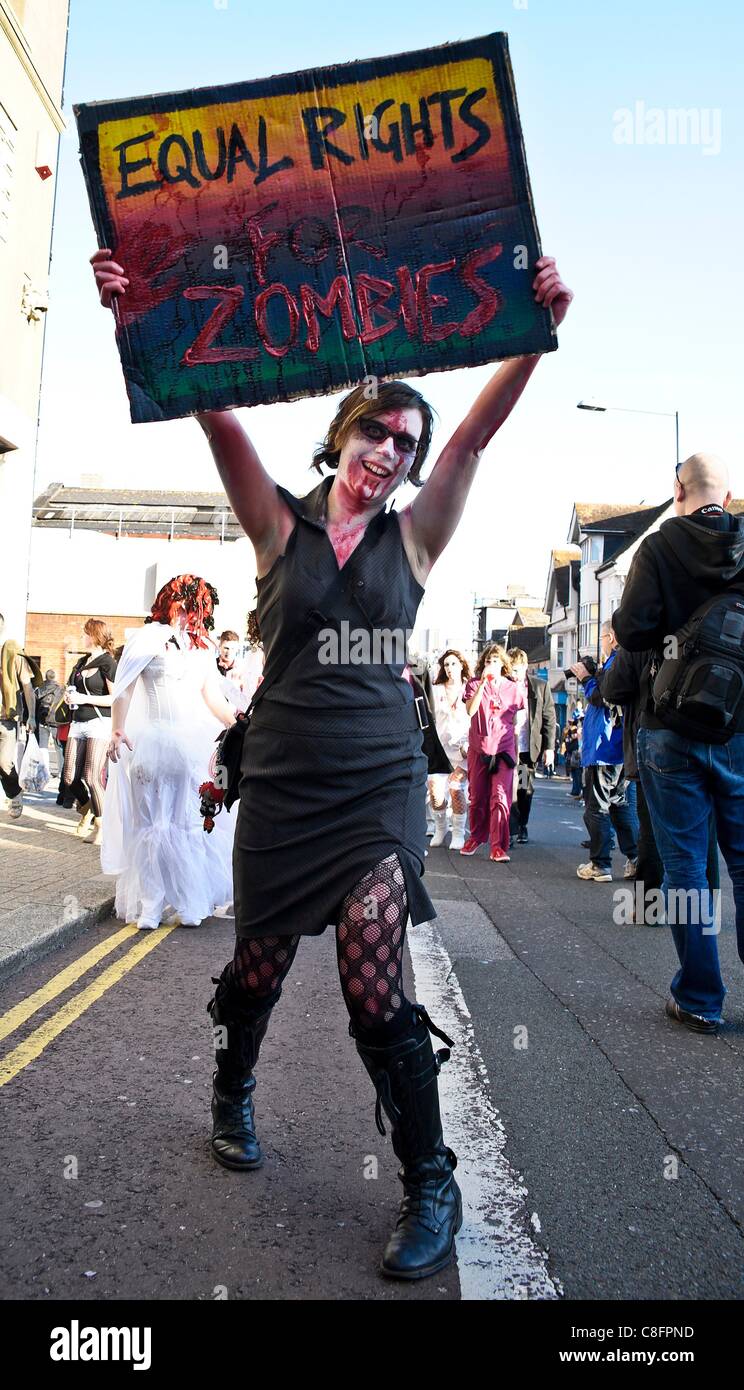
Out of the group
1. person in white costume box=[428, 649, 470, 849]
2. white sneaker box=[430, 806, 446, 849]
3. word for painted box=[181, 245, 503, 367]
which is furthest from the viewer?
white sneaker box=[430, 806, 446, 849]

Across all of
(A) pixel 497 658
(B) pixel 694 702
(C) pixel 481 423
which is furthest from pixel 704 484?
(A) pixel 497 658

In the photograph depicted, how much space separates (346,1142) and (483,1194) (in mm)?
503

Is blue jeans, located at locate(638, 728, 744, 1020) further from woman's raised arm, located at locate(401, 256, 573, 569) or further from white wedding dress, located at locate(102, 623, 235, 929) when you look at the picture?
white wedding dress, located at locate(102, 623, 235, 929)

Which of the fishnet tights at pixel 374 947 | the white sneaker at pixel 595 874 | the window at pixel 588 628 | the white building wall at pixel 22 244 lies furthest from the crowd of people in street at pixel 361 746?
the window at pixel 588 628

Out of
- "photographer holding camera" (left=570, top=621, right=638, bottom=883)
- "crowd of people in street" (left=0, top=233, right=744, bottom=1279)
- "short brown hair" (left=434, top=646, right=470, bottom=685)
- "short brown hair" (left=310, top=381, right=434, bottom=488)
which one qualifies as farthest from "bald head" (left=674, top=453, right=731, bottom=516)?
"short brown hair" (left=434, top=646, right=470, bottom=685)

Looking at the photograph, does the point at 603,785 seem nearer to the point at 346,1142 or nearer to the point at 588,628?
the point at 346,1142

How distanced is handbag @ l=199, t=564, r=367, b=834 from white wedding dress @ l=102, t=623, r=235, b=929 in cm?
292

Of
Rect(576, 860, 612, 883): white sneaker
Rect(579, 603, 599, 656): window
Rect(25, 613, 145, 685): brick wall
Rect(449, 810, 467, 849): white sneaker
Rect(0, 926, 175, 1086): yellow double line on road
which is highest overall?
Rect(579, 603, 599, 656): window

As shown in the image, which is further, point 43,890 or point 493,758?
point 493,758

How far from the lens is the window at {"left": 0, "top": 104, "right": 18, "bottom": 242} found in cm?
1343

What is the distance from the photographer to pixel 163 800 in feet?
22.2

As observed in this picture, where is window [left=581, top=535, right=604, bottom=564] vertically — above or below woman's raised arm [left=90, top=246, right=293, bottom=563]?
above

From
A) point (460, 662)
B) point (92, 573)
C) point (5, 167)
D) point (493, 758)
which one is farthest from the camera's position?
point (92, 573)
